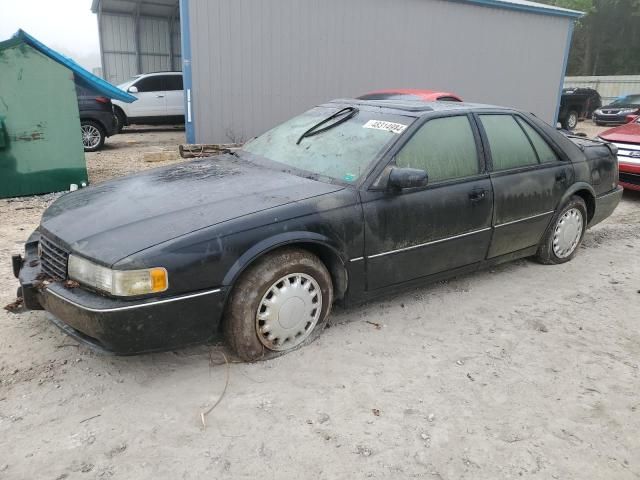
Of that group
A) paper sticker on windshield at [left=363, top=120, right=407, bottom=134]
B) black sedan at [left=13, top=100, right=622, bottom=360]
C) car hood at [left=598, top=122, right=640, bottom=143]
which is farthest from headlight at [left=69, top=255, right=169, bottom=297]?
car hood at [left=598, top=122, right=640, bottom=143]

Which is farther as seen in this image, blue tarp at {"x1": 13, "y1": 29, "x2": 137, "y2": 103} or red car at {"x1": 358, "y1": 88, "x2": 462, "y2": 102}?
red car at {"x1": 358, "y1": 88, "x2": 462, "y2": 102}

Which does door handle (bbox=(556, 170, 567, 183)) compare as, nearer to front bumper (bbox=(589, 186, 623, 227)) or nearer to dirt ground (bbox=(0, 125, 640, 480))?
front bumper (bbox=(589, 186, 623, 227))

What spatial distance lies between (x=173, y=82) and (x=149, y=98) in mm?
785

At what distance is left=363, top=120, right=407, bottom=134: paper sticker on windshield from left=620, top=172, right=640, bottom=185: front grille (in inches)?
212

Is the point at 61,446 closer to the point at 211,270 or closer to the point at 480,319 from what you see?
the point at 211,270

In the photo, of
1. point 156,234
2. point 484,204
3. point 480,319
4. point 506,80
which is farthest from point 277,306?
point 506,80

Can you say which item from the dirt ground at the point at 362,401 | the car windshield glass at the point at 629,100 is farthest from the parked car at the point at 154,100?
the car windshield glass at the point at 629,100

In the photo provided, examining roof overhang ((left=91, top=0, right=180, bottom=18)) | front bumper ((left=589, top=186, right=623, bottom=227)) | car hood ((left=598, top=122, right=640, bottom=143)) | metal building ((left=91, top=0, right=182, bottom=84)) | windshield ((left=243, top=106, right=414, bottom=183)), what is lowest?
front bumper ((left=589, top=186, right=623, bottom=227))

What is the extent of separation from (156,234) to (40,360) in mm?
1120

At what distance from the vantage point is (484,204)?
12.5 ft

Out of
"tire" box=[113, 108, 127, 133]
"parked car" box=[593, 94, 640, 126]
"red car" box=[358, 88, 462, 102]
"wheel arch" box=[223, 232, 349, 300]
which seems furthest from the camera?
"parked car" box=[593, 94, 640, 126]

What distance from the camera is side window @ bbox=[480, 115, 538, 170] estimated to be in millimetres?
3998

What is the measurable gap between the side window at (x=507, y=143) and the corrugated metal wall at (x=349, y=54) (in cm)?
706

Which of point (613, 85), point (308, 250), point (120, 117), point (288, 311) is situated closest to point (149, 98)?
point (120, 117)
